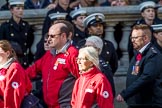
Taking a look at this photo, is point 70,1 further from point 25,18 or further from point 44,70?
point 44,70

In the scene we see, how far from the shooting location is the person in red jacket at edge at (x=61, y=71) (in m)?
9.71

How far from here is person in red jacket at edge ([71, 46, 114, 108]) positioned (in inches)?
352

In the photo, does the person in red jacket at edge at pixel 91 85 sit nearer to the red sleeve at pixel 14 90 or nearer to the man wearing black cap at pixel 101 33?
the red sleeve at pixel 14 90

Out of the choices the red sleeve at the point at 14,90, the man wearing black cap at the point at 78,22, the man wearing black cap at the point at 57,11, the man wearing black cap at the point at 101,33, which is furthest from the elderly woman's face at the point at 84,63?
the man wearing black cap at the point at 57,11

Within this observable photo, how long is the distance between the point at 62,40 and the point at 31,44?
3063mm

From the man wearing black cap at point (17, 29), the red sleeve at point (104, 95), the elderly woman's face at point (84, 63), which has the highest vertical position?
the elderly woman's face at point (84, 63)

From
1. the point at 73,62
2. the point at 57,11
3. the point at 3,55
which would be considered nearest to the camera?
the point at 3,55

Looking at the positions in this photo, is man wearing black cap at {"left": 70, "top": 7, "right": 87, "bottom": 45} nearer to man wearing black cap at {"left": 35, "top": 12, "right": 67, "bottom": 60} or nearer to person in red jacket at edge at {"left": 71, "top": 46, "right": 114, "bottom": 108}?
man wearing black cap at {"left": 35, "top": 12, "right": 67, "bottom": 60}

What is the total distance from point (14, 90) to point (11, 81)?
104mm

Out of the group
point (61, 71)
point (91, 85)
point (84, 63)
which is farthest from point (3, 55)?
point (91, 85)

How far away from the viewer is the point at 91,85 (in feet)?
29.6

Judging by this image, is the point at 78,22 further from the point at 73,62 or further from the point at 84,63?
the point at 84,63

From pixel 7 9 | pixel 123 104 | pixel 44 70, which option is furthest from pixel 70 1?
pixel 44 70

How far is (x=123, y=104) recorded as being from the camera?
1241cm
